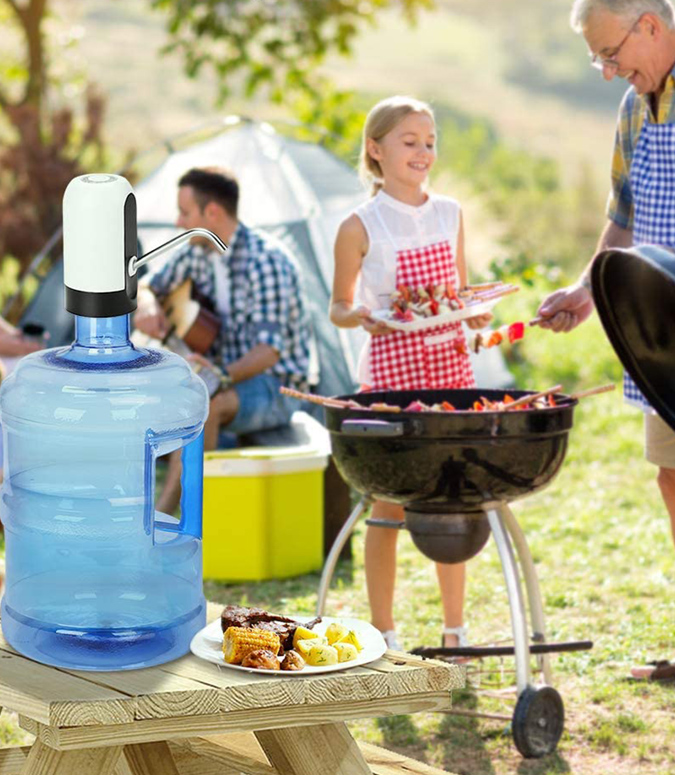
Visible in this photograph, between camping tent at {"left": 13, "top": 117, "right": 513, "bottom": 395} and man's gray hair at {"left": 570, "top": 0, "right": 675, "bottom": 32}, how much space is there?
2.99 metres

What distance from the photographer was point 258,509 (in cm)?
527

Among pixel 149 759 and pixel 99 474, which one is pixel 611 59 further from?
pixel 149 759

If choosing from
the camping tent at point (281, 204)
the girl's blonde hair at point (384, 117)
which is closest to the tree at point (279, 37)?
the camping tent at point (281, 204)

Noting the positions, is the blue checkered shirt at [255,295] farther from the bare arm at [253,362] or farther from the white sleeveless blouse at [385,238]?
the white sleeveless blouse at [385,238]

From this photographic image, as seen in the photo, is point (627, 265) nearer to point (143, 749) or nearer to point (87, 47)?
point (143, 749)

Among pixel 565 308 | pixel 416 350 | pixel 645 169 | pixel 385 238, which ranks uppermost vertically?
pixel 645 169

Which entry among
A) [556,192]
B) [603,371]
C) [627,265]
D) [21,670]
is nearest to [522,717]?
[627,265]

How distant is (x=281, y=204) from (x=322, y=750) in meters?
5.05

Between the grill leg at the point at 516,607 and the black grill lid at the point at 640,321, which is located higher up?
the black grill lid at the point at 640,321

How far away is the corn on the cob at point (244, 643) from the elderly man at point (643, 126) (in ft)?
5.94

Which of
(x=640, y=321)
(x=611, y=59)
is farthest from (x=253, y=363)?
(x=640, y=321)

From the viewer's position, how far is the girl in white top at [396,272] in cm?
414

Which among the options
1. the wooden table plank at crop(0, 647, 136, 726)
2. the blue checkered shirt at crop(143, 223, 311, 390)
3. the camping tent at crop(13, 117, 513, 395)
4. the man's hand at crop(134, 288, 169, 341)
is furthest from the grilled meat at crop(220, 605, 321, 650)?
the camping tent at crop(13, 117, 513, 395)

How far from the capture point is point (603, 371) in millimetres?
9109
